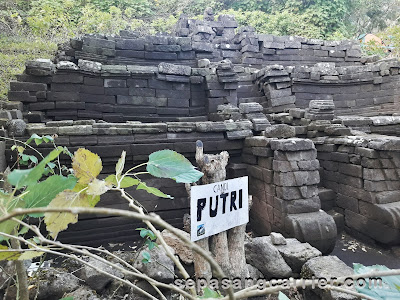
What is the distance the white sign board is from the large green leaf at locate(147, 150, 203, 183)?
70.7 inches

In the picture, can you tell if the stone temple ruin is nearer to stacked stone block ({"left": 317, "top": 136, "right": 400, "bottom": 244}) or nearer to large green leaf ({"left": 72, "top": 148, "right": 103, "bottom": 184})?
stacked stone block ({"left": 317, "top": 136, "right": 400, "bottom": 244})

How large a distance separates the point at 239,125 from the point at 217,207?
249 cm

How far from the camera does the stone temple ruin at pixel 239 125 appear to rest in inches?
161

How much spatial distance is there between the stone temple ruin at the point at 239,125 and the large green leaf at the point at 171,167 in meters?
3.43

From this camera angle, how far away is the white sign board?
2.71m

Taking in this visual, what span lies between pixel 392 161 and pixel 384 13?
19.8 m

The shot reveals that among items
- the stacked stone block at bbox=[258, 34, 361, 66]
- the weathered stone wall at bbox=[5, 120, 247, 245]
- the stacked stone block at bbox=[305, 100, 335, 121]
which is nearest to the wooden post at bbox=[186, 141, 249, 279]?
the weathered stone wall at bbox=[5, 120, 247, 245]

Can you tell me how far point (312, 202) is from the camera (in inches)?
161

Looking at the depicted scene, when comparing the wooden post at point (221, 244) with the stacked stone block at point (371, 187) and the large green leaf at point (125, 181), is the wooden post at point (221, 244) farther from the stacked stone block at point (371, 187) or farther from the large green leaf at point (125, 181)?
the stacked stone block at point (371, 187)

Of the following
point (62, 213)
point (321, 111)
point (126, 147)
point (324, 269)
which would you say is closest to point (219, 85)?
point (321, 111)

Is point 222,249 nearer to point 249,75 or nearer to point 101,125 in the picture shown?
point 101,125

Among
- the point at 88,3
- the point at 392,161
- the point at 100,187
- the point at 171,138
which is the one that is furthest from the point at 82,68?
the point at 88,3

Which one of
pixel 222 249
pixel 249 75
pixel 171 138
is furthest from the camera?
pixel 249 75

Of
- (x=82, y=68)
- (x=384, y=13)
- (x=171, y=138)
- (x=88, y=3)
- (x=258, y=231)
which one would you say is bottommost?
→ (x=258, y=231)
